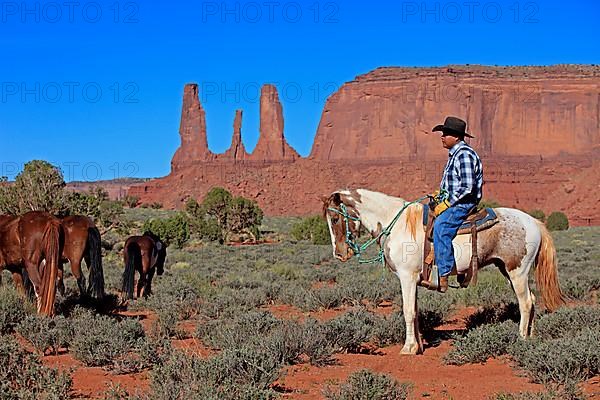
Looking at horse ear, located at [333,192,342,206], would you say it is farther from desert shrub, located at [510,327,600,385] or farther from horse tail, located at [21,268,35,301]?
horse tail, located at [21,268,35,301]

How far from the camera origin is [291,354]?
751cm

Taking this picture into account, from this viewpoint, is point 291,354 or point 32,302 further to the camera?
point 32,302

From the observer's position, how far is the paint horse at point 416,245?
8461 mm

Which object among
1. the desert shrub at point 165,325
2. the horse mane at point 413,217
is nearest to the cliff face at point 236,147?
the desert shrub at point 165,325

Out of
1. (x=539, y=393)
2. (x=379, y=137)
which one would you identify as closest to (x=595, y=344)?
(x=539, y=393)

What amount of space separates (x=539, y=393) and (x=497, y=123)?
107921 mm

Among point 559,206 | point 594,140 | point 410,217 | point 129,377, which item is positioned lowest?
point 129,377

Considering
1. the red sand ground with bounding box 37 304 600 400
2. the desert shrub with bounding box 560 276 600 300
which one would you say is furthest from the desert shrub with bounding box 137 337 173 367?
the desert shrub with bounding box 560 276 600 300

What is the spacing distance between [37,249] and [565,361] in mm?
7029

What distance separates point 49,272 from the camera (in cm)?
938

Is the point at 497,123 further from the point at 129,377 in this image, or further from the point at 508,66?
the point at 129,377

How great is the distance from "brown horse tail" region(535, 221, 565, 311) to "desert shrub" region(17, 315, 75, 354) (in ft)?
20.2

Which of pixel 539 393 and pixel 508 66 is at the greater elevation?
pixel 508 66

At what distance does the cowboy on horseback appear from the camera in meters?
8.11
